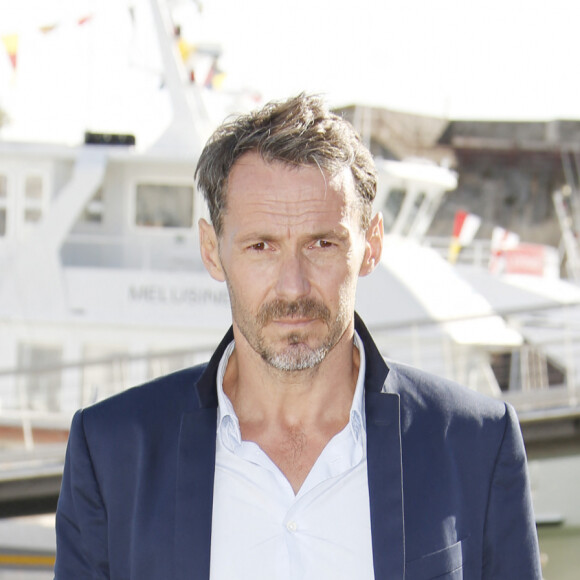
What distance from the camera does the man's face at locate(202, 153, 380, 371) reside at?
5.20ft

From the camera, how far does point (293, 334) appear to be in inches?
62.4

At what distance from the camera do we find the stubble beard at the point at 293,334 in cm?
157

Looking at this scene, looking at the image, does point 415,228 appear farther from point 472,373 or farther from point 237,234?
point 237,234

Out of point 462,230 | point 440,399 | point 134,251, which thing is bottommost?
point 440,399

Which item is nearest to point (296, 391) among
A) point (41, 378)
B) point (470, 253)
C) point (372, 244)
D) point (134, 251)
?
point (372, 244)

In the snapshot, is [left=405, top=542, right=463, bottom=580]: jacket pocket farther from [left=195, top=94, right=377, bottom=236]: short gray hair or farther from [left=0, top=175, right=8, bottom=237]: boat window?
[left=0, top=175, right=8, bottom=237]: boat window

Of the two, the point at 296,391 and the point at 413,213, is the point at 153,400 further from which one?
the point at 413,213

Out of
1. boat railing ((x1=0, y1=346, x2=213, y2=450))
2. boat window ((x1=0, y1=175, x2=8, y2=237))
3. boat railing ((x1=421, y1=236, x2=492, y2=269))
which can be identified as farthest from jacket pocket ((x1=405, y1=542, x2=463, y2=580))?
boat railing ((x1=421, y1=236, x2=492, y2=269))

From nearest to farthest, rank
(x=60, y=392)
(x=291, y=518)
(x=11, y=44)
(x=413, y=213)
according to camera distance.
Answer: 1. (x=291, y=518)
2. (x=60, y=392)
3. (x=11, y=44)
4. (x=413, y=213)

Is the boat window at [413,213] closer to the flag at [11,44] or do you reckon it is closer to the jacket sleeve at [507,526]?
the flag at [11,44]

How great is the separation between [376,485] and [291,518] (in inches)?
6.2

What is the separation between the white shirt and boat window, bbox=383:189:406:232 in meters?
8.53

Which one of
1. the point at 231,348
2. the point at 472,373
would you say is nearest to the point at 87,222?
the point at 472,373

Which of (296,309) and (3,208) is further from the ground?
(3,208)
